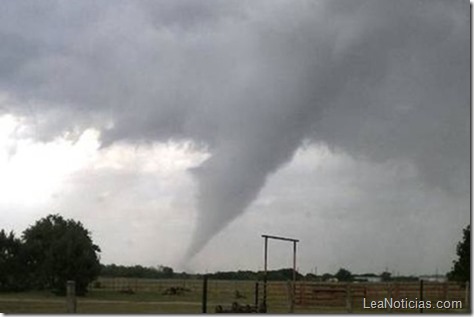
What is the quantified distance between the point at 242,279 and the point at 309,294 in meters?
18.9

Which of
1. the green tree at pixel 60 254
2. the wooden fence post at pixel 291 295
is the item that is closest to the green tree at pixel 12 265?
the green tree at pixel 60 254

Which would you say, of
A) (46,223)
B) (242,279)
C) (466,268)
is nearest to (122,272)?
(46,223)

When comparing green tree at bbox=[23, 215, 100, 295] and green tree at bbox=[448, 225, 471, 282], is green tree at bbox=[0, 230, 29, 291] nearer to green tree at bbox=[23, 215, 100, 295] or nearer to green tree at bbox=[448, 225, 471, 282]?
green tree at bbox=[23, 215, 100, 295]

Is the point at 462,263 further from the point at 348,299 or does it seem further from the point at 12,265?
the point at 12,265

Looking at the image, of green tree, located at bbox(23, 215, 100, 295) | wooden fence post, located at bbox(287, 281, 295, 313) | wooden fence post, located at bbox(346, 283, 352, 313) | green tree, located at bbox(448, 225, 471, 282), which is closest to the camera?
wooden fence post, located at bbox(346, 283, 352, 313)

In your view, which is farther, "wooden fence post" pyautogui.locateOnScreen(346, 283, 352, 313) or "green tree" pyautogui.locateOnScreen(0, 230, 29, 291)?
"green tree" pyautogui.locateOnScreen(0, 230, 29, 291)

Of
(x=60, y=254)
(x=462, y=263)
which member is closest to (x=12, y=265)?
(x=60, y=254)

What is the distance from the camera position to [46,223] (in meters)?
54.8

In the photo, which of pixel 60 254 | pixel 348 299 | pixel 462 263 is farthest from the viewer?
pixel 60 254

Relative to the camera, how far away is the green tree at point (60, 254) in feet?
168

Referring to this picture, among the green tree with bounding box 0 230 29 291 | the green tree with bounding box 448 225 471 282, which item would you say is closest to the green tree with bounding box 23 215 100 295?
the green tree with bounding box 0 230 29 291

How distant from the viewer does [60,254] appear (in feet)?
171

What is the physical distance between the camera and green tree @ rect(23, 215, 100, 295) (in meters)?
51.3

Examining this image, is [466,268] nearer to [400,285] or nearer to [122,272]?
[400,285]
